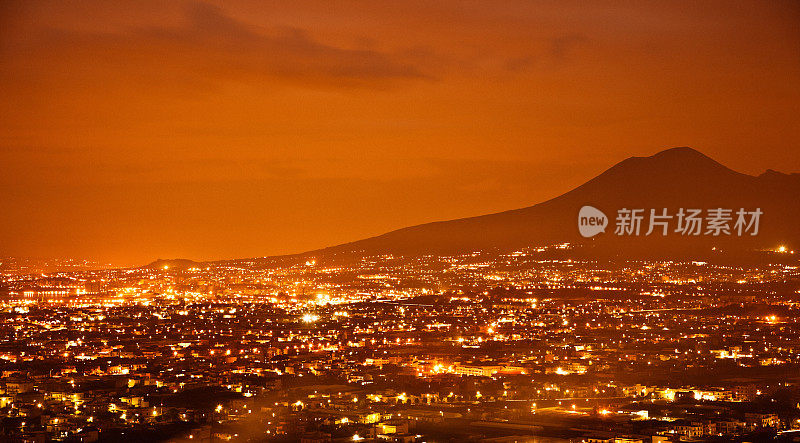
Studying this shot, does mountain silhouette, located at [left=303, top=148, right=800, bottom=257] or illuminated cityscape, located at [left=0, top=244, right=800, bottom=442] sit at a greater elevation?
mountain silhouette, located at [left=303, top=148, right=800, bottom=257]

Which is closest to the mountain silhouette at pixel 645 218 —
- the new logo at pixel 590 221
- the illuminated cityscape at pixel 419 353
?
the new logo at pixel 590 221

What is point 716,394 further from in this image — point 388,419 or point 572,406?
point 388,419

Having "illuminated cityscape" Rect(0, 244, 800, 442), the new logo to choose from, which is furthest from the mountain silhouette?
"illuminated cityscape" Rect(0, 244, 800, 442)

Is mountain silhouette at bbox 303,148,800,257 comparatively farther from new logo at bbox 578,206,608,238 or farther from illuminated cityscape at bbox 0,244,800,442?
illuminated cityscape at bbox 0,244,800,442

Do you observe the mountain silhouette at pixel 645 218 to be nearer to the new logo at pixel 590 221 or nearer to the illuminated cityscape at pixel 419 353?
the new logo at pixel 590 221

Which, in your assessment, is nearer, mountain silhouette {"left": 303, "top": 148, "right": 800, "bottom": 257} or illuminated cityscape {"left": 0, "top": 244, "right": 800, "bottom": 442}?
illuminated cityscape {"left": 0, "top": 244, "right": 800, "bottom": 442}

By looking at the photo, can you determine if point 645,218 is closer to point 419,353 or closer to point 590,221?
point 590,221
